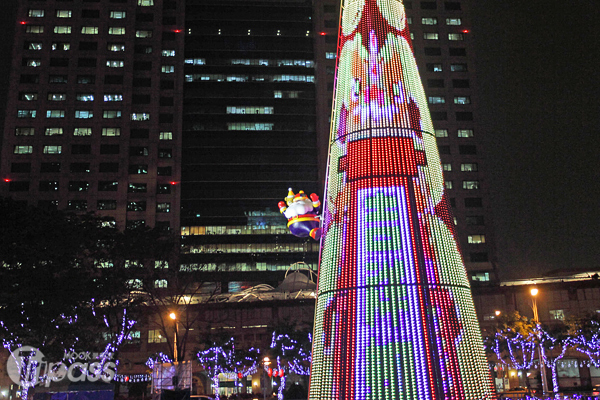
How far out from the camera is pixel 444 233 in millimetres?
13305

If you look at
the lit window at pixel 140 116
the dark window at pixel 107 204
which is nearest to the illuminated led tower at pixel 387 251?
the dark window at pixel 107 204

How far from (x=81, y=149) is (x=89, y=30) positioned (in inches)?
789

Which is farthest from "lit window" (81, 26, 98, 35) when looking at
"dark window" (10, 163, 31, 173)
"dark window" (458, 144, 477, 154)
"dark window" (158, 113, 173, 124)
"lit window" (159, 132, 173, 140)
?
"dark window" (458, 144, 477, 154)

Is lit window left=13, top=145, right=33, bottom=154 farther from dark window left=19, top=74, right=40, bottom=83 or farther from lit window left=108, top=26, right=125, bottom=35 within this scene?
lit window left=108, top=26, right=125, bottom=35

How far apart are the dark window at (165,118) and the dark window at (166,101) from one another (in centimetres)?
178

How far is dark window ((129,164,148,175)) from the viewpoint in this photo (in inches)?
3472

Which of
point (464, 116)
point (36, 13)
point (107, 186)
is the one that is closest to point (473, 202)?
point (464, 116)

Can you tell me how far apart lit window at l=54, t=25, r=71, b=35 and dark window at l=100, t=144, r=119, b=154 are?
788 inches

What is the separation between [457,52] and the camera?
95.2 m

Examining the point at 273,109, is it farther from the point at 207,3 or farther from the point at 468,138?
the point at 468,138

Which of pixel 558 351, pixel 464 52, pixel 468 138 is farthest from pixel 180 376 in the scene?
pixel 464 52

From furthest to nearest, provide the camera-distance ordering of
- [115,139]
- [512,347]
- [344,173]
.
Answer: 1. [115,139]
2. [512,347]
3. [344,173]

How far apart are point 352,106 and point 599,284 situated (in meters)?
45.6

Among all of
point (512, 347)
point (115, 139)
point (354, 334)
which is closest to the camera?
point (354, 334)
